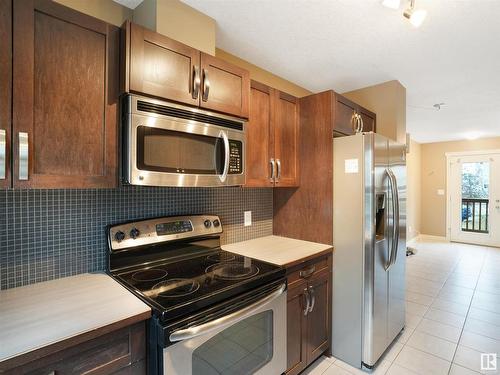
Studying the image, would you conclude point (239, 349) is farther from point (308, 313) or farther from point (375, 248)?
point (375, 248)

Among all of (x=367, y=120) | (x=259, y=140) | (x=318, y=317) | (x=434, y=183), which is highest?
(x=367, y=120)

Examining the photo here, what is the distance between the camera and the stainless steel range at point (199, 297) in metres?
1.10

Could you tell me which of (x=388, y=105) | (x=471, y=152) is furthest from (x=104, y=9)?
(x=471, y=152)

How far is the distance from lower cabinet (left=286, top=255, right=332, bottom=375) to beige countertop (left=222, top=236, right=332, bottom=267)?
74mm

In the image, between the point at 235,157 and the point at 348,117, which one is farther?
the point at 348,117

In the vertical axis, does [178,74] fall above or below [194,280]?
above

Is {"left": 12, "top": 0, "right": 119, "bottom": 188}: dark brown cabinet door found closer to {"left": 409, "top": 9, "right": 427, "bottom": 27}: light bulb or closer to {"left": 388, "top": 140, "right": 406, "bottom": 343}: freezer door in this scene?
{"left": 409, "top": 9, "right": 427, "bottom": 27}: light bulb

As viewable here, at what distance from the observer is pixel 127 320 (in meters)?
1.02

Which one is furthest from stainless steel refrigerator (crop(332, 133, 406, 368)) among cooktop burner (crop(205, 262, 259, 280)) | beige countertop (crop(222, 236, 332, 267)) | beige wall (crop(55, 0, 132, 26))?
beige wall (crop(55, 0, 132, 26))

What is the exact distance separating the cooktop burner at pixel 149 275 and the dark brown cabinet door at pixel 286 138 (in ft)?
3.57

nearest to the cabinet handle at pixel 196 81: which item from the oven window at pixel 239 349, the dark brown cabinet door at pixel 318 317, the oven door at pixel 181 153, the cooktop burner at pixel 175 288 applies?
the oven door at pixel 181 153

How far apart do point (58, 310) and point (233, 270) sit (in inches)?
33.4

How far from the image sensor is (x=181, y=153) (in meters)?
1.45

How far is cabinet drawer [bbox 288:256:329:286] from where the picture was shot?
178cm
